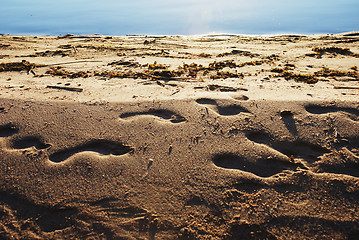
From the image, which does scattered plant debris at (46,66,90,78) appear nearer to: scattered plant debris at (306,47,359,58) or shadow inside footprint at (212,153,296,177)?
shadow inside footprint at (212,153,296,177)

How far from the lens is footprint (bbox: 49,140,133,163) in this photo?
2425mm

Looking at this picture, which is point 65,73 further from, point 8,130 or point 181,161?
point 181,161

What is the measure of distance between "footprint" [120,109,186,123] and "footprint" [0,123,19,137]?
4.33 feet

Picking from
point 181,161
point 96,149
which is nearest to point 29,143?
point 96,149

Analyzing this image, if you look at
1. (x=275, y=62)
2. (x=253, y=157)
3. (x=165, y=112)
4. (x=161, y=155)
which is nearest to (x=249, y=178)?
(x=253, y=157)

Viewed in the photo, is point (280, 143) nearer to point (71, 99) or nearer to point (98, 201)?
point (98, 201)

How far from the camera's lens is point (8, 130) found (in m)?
2.76

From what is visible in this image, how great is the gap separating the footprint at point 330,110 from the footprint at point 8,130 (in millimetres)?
3836

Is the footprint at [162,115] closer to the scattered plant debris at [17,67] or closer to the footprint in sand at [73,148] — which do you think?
the footprint in sand at [73,148]

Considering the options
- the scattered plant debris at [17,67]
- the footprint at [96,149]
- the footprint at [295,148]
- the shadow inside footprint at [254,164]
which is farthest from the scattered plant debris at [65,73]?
the footprint at [295,148]

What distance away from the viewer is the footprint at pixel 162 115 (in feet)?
9.55

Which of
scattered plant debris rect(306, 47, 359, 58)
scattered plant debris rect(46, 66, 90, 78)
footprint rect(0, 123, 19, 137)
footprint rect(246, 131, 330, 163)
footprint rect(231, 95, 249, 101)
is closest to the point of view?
footprint rect(246, 131, 330, 163)

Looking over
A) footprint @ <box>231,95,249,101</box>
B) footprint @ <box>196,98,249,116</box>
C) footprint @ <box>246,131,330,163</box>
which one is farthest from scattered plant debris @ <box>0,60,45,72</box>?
footprint @ <box>246,131,330,163</box>

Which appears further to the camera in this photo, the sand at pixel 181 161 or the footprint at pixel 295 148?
the footprint at pixel 295 148
